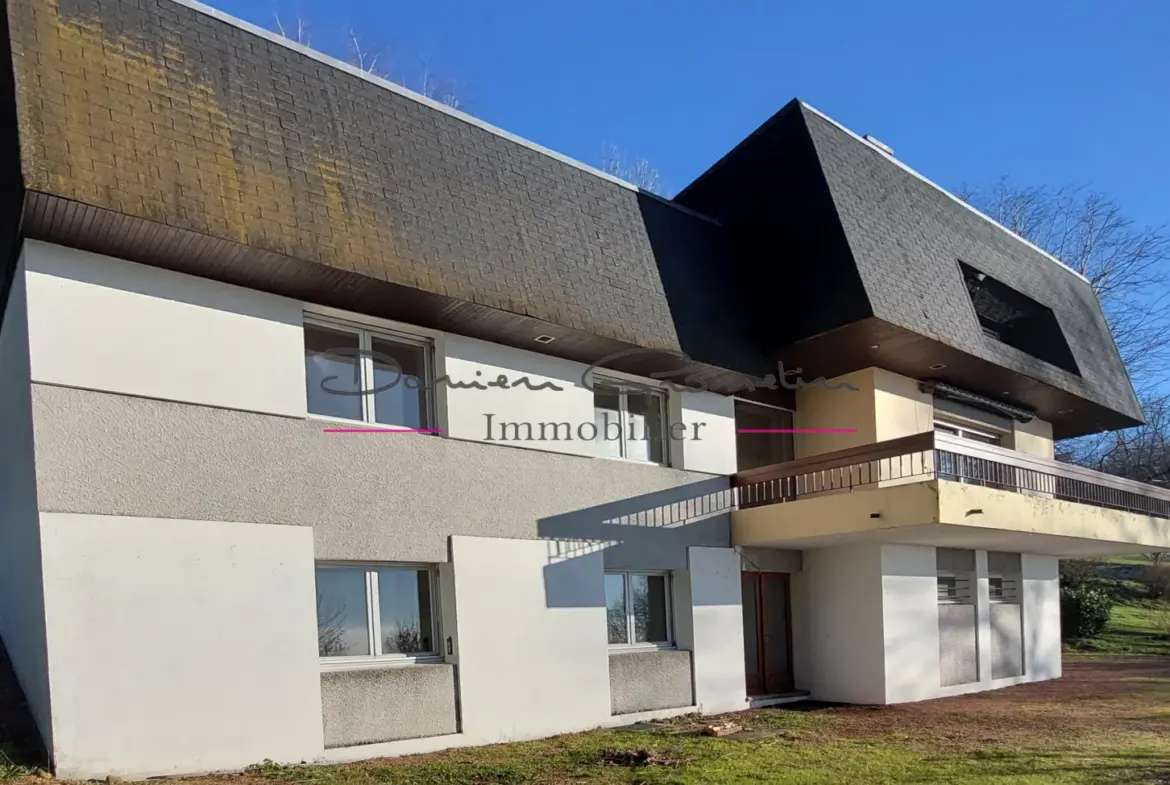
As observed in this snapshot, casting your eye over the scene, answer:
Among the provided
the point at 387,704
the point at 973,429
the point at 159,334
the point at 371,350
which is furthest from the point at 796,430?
the point at 159,334

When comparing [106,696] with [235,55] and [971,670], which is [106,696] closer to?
[235,55]

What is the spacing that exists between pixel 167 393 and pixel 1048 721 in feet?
37.0

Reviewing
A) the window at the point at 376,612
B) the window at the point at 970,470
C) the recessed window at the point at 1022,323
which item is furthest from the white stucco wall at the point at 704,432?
the recessed window at the point at 1022,323

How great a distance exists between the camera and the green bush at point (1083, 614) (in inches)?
953

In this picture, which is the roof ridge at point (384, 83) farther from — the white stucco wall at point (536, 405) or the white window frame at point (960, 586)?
the white window frame at point (960, 586)

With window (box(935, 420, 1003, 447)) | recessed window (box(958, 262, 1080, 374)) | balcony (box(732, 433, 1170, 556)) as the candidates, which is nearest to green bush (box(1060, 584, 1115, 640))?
window (box(935, 420, 1003, 447))

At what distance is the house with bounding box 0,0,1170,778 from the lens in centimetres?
791

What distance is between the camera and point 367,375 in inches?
397

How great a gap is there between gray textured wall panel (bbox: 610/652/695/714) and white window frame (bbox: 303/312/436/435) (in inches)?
161

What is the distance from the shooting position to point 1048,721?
1159 centimetres

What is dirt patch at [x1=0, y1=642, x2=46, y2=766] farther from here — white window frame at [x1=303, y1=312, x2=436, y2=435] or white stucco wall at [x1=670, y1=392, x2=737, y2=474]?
white stucco wall at [x1=670, y1=392, x2=737, y2=474]

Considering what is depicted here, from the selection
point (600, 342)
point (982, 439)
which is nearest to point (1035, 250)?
point (982, 439)

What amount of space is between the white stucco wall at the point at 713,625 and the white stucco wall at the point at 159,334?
608 centimetres

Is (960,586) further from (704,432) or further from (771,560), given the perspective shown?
(704,432)
